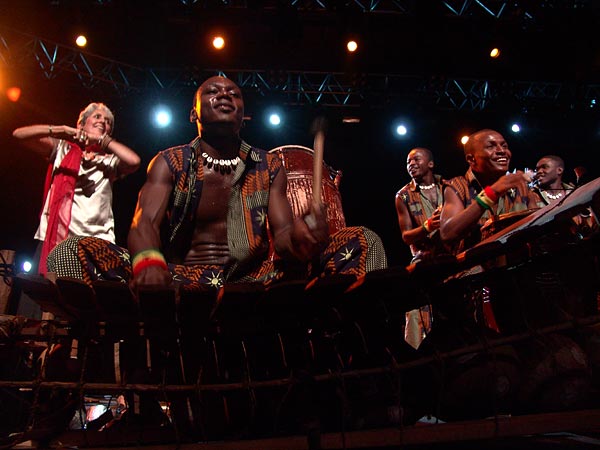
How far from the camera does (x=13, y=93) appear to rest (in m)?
7.75

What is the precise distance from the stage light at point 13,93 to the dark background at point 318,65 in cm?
10

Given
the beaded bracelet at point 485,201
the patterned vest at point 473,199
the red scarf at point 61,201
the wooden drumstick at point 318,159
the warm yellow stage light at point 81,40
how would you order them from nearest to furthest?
the wooden drumstick at point 318,159, the beaded bracelet at point 485,201, the patterned vest at point 473,199, the red scarf at point 61,201, the warm yellow stage light at point 81,40

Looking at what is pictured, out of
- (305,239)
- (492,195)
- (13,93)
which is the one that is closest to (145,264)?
(305,239)

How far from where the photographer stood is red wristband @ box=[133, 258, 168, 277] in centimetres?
195

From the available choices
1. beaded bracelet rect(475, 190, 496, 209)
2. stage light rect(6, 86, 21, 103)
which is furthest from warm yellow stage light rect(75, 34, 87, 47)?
beaded bracelet rect(475, 190, 496, 209)

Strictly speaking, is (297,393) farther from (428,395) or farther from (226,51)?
(226,51)

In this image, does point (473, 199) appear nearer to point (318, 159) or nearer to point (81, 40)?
point (318, 159)

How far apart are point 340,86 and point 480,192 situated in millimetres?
6149

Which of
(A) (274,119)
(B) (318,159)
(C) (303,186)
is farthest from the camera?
(A) (274,119)

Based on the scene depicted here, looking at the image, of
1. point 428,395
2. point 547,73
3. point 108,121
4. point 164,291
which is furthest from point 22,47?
point 547,73

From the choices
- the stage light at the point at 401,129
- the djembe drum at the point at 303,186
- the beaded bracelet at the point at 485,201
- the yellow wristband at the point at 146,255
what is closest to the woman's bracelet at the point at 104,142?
the djembe drum at the point at 303,186

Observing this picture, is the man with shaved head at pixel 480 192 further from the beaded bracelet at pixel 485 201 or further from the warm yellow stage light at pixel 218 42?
the warm yellow stage light at pixel 218 42

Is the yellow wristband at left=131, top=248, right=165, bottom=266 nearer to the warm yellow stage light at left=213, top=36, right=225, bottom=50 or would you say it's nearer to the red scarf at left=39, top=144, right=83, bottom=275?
the red scarf at left=39, top=144, right=83, bottom=275

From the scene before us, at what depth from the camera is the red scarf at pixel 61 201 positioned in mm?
3711
